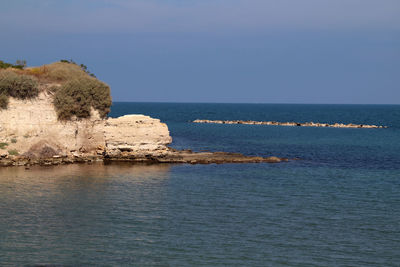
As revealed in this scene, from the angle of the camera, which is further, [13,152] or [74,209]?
[13,152]

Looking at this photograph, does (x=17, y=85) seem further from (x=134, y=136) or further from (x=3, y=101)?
(x=134, y=136)

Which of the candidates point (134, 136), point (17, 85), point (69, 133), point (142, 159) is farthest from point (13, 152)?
point (142, 159)

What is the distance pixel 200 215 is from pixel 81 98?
2804 cm

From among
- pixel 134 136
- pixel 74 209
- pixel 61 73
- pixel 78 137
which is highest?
pixel 61 73

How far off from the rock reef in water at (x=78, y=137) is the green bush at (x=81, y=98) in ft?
2.27

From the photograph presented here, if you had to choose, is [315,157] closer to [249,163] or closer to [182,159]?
[249,163]

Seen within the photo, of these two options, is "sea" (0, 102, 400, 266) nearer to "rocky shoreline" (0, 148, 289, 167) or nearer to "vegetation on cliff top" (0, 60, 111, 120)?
"rocky shoreline" (0, 148, 289, 167)

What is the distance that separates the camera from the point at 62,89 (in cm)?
5288

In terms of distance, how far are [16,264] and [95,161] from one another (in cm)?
3030

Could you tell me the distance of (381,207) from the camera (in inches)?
1264

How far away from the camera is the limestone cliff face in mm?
50312

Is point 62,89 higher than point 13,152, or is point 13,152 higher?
point 62,89

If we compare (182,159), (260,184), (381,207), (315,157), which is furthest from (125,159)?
(381,207)

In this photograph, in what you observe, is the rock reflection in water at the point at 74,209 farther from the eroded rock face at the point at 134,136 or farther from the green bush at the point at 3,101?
the green bush at the point at 3,101
